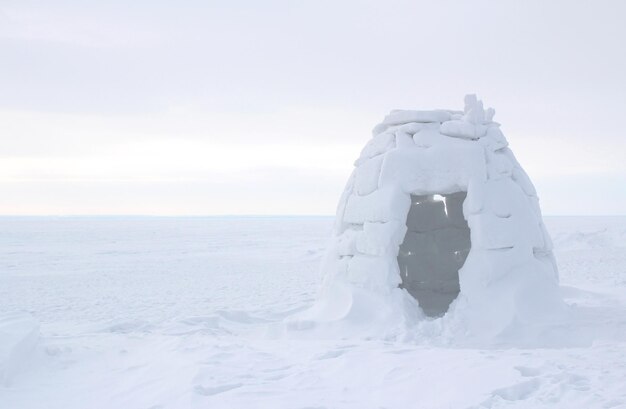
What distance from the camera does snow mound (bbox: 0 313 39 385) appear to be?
4.91 meters

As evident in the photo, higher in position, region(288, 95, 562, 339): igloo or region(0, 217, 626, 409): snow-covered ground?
region(288, 95, 562, 339): igloo

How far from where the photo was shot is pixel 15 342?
527 centimetres

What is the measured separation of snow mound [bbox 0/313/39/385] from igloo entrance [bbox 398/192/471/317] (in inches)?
229

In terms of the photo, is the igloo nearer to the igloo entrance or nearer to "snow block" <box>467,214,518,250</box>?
"snow block" <box>467,214,518,250</box>

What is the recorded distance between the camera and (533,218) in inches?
278

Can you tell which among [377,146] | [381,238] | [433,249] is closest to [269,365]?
[381,238]

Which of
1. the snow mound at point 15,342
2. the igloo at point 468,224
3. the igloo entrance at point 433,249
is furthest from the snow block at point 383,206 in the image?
the snow mound at point 15,342

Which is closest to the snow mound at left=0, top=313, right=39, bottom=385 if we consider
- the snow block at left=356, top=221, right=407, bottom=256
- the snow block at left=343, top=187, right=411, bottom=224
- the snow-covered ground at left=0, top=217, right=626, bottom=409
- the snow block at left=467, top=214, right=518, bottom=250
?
the snow-covered ground at left=0, top=217, right=626, bottom=409

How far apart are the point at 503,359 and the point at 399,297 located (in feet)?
8.08

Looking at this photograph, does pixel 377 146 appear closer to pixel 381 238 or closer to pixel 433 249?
pixel 381 238

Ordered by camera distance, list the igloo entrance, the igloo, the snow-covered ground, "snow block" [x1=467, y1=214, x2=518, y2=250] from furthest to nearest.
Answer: the igloo entrance
"snow block" [x1=467, y1=214, x2=518, y2=250]
the igloo
the snow-covered ground

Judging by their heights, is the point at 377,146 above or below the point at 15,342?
above

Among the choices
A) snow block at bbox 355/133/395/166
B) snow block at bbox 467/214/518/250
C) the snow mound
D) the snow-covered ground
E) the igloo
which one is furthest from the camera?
snow block at bbox 355/133/395/166

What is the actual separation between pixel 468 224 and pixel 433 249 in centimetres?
256
